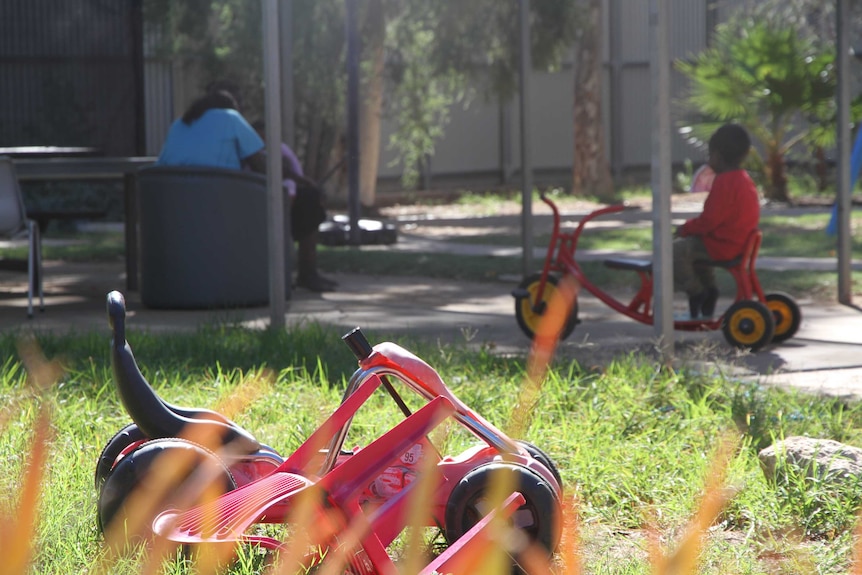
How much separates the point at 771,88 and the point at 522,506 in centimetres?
1450

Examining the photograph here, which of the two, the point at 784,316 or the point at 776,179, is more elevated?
the point at 776,179

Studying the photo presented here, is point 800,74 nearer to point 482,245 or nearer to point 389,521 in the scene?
point 482,245

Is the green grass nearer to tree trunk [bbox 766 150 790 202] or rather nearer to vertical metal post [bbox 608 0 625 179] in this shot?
tree trunk [bbox 766 150 790 202]

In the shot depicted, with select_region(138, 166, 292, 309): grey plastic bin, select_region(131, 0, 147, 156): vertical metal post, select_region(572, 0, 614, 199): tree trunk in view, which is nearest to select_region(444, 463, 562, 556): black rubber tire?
select_region(138, 166, 292, 309): grey plastic bin

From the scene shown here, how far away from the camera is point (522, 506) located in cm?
329

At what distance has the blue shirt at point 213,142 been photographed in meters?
8.35

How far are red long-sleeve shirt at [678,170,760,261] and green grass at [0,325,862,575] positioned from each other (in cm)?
114

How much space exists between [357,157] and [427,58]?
15.5 feet

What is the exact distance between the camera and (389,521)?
3102mm

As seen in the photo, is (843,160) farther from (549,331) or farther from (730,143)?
(549,331)

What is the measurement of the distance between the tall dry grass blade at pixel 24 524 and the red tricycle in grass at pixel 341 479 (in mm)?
199

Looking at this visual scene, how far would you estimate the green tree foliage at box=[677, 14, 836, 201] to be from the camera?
16.7 meters

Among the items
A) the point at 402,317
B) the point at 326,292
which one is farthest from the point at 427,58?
the point at 402,317

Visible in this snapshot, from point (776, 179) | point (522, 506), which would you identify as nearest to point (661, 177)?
point (522, 506)
